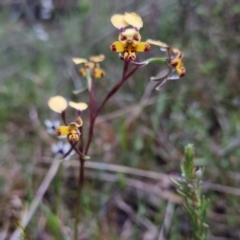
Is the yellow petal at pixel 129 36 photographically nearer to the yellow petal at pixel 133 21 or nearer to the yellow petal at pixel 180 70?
the yellow petal at pixel 133 21

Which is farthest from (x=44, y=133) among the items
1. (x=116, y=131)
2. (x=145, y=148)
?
(x=145, y=148)

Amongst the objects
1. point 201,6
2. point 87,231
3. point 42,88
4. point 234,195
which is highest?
point 201,6

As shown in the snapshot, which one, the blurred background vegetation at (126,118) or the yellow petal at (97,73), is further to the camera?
the blurred background vegetation at (126,118)

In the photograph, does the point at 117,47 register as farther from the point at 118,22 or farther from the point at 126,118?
the point at 126,118

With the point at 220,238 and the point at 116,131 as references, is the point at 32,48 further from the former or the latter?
the point at 220,238

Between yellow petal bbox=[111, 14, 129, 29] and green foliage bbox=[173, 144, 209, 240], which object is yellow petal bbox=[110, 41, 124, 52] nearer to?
yellow petal bbox=[111, 14, 129, 29]

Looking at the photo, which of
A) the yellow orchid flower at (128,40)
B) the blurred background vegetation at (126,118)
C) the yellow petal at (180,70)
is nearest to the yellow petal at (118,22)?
the yellow orchid flower at (128,40)

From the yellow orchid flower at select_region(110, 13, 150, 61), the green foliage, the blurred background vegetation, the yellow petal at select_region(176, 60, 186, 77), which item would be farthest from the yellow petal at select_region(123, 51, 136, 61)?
the blurred background vegetation
